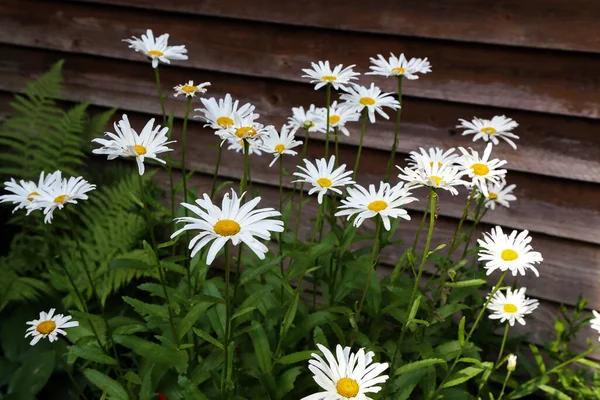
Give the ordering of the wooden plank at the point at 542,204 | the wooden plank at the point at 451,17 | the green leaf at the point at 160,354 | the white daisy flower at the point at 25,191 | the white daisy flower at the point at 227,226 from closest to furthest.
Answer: the white daisy flower at the point at 227,226 < the white daisy flower at the point at 25,191 < the green leaf at the point at 160,354 < the wooden plank at the point at 451,17 < the wooden plank at the point at 542,204

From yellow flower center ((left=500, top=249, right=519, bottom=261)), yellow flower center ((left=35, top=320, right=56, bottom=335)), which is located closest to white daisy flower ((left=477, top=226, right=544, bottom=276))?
yellow flower center ((left=500, top=249, right=519, bottom=261))

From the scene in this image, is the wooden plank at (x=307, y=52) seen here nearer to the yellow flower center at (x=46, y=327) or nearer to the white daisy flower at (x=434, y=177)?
the white daisy flower at (x=434, y=177)

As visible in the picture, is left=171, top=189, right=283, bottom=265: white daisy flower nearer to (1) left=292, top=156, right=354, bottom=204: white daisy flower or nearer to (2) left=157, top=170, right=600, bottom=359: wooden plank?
(1) left=292, top=156, right=354, bottom=204: white daisy flower

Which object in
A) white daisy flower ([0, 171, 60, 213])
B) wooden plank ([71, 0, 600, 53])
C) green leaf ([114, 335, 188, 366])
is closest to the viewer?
white daisy flower ([0, 171, 60, 213])

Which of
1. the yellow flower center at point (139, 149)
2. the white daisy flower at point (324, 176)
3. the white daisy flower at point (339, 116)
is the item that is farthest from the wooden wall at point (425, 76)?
the yellow flower center at point (139, 149)

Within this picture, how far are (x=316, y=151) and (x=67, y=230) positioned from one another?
102 cm

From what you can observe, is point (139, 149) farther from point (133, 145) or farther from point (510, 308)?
point (510, 308)

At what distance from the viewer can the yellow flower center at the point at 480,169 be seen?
1117 millimetres

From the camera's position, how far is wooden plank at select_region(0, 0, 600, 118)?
1.69 meters

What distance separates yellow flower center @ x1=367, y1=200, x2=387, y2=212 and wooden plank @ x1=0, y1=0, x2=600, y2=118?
86 centimetres

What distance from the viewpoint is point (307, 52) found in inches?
74.2

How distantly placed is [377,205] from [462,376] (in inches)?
19.5

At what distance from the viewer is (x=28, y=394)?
158cm

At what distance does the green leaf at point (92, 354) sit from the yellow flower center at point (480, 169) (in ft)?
2.68
